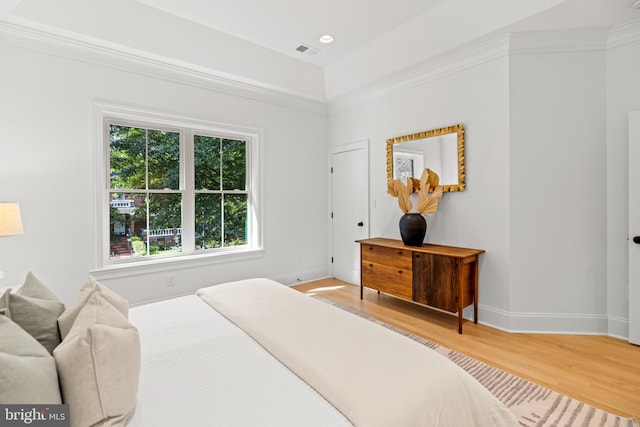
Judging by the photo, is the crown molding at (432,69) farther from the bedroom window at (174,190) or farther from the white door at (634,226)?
the bedroom window at (174,190)

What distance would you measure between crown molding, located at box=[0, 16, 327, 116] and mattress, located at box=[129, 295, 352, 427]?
272 cm

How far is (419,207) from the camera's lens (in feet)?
11.2

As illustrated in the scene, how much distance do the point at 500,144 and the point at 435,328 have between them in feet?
6.01

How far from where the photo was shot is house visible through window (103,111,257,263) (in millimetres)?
3420

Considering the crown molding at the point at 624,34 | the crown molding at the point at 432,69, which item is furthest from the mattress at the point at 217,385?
the crown molding at the point at 624,34

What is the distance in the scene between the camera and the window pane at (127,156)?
3.39 meters

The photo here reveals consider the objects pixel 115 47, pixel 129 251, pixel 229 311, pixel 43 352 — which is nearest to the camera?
pixel 43 352

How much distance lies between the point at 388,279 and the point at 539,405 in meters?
1.80

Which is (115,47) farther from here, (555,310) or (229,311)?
(555,310)

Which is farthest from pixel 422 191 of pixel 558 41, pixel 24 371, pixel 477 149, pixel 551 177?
pixel 24 371

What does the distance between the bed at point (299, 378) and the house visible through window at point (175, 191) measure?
2140mm

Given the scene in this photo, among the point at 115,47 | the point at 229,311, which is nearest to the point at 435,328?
the point at 229,311

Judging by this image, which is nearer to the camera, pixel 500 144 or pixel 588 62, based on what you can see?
pixel 588 62

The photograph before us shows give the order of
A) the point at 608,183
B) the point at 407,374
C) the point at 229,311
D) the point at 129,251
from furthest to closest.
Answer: the point at 129,251 → the point at 608,183 → the point at 229,311 → the point at 407,374
